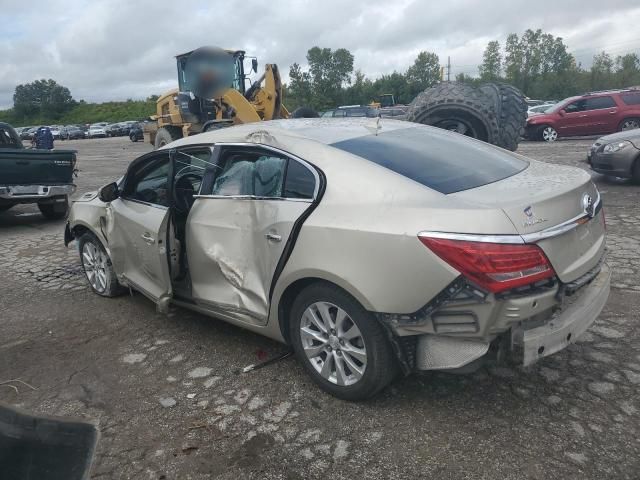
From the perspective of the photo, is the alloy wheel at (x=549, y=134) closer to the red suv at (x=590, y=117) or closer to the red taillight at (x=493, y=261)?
the red suv at (x=590, y=117)

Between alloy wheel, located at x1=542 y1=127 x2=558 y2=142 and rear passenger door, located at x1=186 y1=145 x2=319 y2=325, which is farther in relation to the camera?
alloy wheel, located at x1=542 y1=127 x2=558 y2=142

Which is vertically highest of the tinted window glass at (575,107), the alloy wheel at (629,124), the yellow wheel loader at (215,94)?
the yellow wheel loader at (215,94)

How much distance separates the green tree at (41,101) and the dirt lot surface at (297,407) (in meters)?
96.9

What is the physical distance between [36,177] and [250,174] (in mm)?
6523

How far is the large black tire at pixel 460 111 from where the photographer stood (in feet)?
25.3

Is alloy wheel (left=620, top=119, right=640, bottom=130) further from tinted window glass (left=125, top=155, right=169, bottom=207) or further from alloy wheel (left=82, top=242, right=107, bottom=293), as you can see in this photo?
alloy wheel (left=82, top=242, right=107, bottom=293)

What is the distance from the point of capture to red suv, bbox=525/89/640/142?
17109mm

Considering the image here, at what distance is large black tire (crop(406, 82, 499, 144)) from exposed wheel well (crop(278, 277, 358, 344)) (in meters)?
5.26

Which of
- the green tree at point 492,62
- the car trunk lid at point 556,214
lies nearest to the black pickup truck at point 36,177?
the car trunk lid at point 556,214

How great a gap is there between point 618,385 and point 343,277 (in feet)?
5.73

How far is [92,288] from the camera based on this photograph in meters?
5.45

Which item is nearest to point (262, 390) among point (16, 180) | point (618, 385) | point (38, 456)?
point (38, 456)

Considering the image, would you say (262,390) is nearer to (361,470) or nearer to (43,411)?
(361,470)

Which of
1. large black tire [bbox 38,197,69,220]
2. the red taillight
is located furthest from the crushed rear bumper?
large black tire [bbox 38,197,69,220]
